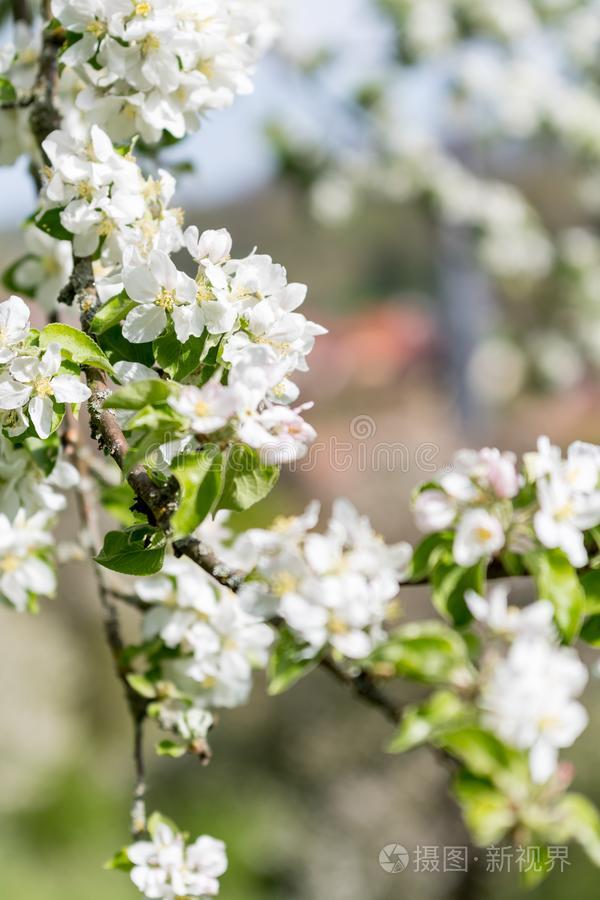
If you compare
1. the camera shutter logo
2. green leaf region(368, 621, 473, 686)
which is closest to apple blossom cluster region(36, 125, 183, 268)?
green leaf region(368, 621, 473, 686)

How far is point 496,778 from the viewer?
605 millimetres

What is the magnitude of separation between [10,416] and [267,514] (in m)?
3.89

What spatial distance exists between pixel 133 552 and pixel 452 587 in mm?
227

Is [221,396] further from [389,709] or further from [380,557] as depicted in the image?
[389,709]

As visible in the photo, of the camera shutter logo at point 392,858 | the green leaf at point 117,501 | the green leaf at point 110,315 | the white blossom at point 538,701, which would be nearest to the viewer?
the white blossom at point 538,701

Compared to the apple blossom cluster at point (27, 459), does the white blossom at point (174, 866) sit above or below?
below

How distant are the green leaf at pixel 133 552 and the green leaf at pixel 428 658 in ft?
0.56

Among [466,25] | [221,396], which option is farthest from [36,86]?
[466,25]

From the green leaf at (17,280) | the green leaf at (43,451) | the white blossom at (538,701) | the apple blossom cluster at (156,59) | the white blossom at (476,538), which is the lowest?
the white blossom at (538,701)

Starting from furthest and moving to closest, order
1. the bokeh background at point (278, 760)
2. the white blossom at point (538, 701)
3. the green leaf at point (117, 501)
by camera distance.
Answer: the bokeh background at point (278, 760) → the green leaf at point (117, 501) → the white blossom at point (538, 701)

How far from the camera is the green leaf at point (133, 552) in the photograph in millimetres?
671

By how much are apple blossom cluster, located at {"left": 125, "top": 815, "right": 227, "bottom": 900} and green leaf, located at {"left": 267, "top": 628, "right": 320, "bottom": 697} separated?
18 centimetres

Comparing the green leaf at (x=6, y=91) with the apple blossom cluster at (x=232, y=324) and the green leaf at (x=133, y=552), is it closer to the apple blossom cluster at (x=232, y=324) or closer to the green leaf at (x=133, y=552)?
the apple blossom cluster at (x=232, y=324)

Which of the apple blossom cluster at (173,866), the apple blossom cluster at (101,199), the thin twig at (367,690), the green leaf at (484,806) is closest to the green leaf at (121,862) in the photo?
the apple blossom cluster at (173,866)
